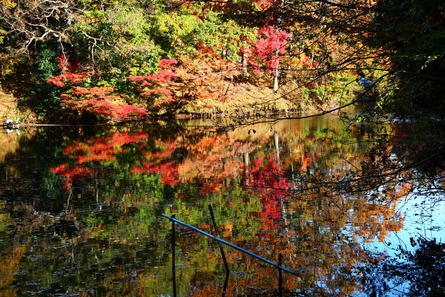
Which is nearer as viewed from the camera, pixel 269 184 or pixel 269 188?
pixel 269 188

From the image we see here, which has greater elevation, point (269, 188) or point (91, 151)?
point (91, 151)

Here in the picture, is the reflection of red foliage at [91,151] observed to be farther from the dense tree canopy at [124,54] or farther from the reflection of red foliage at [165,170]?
the dense tree canopy at [124,54]

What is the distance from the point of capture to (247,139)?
18812 millimetres

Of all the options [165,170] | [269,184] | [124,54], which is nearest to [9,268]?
[269,184]

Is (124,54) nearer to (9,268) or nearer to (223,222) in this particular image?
Result: (223,222)

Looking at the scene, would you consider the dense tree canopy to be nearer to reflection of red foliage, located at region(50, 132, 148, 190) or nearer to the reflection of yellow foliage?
reflection of red foliage, located at region(50, 132, 148, 190)

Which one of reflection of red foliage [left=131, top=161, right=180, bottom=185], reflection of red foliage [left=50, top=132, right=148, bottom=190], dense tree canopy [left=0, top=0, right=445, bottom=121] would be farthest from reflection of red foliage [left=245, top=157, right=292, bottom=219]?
dense tree canopy [left=0, top=0, right=445, bottom=121]

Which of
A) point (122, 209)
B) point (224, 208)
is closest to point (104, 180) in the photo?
point (122, 209)

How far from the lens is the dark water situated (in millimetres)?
5059

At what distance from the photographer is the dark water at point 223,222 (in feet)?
16.6

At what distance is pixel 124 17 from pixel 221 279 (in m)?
20.3

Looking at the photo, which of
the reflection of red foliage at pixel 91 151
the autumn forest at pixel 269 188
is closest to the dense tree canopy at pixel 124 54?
the autumn forest at pixel 269 188

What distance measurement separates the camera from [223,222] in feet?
23.9

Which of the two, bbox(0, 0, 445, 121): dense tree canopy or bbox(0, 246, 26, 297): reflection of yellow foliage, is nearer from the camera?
bbox(0, 246, 26, 297): reflection of yellow foliage
